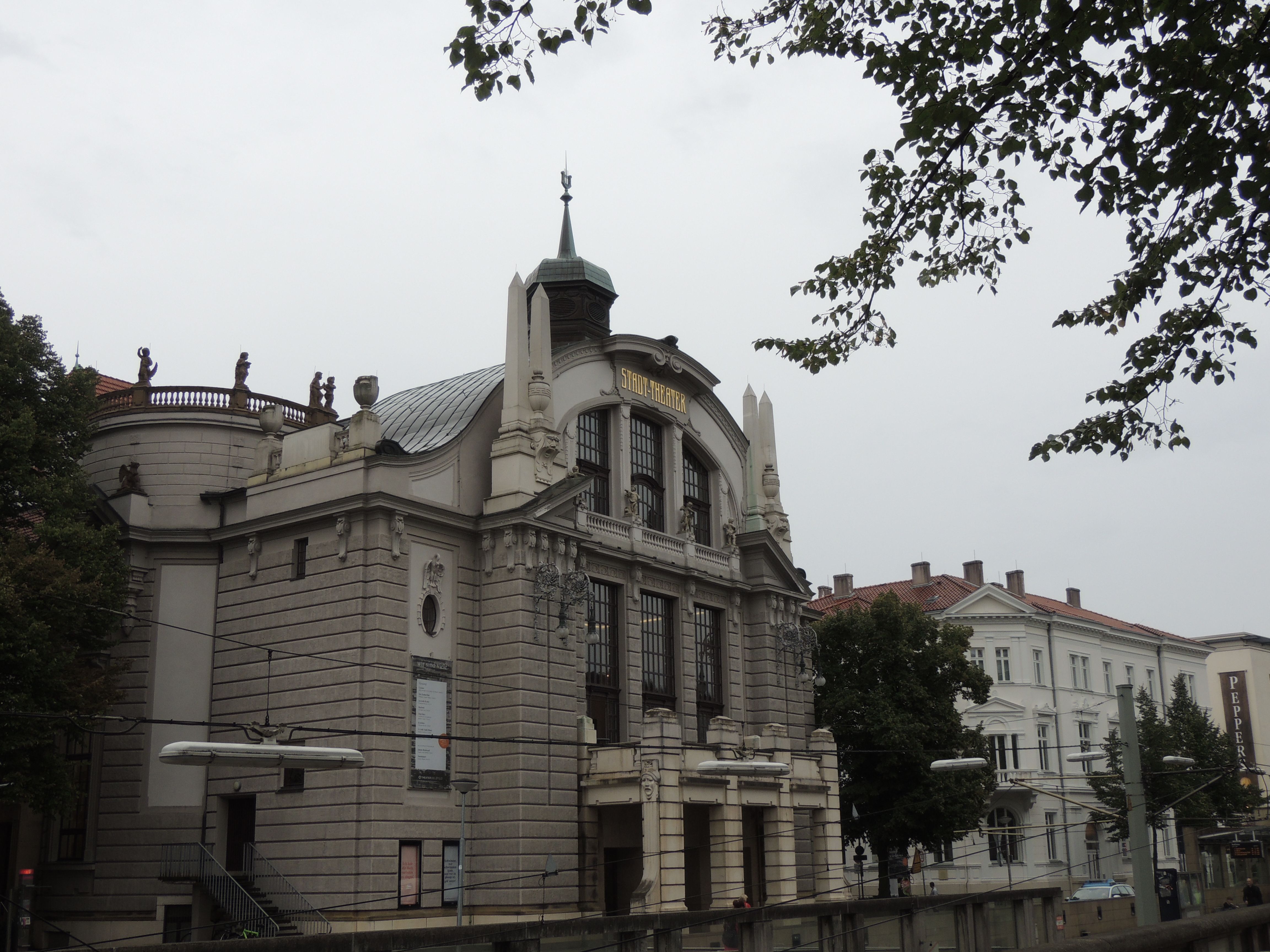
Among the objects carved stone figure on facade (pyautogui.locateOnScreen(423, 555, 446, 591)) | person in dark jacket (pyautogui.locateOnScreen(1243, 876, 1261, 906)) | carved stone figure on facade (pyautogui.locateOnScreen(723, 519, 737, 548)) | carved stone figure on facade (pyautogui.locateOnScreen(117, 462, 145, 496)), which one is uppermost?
carved stone figure on facade (pyautogui.locateOnScreen(117, 462, 145, 496))

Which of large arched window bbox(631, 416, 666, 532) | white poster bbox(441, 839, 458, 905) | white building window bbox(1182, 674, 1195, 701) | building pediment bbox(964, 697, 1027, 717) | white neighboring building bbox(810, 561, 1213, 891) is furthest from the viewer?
white building window bbox(1182, 674, 1195, 701)

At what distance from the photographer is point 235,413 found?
4294 cm

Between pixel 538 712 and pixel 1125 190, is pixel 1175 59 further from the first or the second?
pixel 538 712

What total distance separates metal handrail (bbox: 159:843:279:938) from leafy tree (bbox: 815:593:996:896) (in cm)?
2272

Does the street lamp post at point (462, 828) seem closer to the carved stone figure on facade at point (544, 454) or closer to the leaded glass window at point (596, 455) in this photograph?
the carved stone figure on facade at point (544, 454)

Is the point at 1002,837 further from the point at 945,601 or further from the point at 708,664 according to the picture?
the point at 708,664

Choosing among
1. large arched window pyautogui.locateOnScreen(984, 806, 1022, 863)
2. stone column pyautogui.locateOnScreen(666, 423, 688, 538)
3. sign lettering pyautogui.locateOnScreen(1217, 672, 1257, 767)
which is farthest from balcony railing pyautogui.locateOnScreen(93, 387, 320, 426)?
sign lettering pyautogui.locateOnScreen(1217, 672, 1257, 767)

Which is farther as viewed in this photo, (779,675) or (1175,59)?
(779,675)

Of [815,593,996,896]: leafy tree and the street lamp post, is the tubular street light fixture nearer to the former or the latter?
the street lamp post

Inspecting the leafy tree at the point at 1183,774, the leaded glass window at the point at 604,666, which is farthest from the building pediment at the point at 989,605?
the leaded glass window at the point at 604,666

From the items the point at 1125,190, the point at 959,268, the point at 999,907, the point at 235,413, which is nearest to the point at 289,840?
the point at 235,413

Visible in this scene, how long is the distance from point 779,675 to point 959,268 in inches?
1316

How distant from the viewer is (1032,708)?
7625 cm

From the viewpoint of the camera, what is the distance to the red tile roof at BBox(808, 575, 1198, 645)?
79438mm
